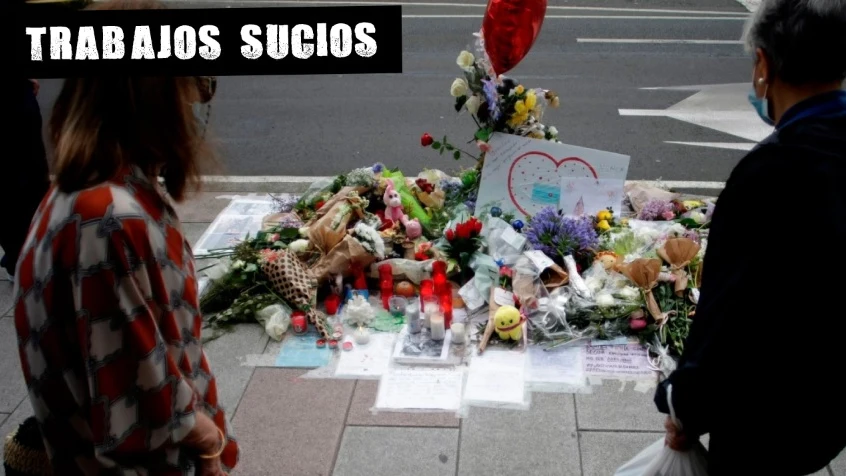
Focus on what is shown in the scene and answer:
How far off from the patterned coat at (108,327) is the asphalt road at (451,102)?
384 centimetres

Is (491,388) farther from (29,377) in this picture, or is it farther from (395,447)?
(29,377)

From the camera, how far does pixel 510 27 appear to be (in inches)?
176

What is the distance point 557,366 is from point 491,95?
1855 mm

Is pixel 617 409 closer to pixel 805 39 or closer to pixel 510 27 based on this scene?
pixel 805 39

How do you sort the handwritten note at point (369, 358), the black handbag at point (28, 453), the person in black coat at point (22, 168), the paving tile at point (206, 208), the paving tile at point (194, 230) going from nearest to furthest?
the black handbag at point (28, 453), the handwritten note at point (369, 358), the person in black coat at point (22, 168), the paving tile at point (194, 230), the paving tile at point (206, 208)

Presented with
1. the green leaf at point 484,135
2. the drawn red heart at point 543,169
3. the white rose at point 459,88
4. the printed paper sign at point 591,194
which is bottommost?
the printed paper sign at point 591,194

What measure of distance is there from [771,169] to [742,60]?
900 centimetres

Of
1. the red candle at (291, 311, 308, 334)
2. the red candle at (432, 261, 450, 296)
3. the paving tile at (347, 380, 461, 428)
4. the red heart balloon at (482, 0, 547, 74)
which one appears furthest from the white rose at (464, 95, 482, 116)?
the paving tile at (347, 380, 461, 428)

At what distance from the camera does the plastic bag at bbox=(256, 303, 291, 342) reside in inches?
160

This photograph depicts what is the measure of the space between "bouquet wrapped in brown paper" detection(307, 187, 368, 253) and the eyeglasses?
2.72 meters

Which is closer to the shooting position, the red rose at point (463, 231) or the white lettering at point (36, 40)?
the white lettering at point (36, 40)

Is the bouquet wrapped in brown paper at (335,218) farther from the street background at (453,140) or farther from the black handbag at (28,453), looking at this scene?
the black handbag at (28,453)

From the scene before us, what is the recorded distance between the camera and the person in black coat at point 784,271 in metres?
1.65

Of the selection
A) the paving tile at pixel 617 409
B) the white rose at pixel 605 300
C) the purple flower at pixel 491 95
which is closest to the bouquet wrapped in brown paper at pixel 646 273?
the white rose at pixel 605 300
